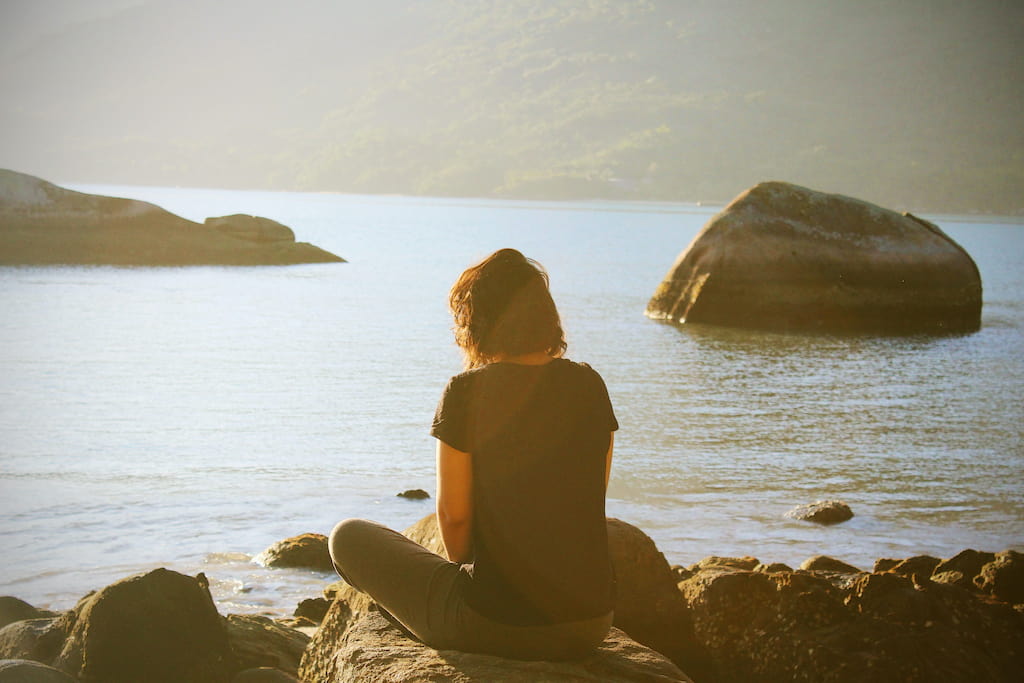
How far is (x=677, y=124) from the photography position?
18025cm

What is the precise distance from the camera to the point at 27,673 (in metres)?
4.25

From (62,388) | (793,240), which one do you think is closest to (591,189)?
(793,240)

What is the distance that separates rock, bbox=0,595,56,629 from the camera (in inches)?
226

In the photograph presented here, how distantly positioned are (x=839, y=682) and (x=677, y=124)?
181163 millimetres

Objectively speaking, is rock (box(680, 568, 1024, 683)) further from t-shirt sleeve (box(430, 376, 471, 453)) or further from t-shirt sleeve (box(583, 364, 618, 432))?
t-shirt sleeve (box(430, 376, 471, 453))

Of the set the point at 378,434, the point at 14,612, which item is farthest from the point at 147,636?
the point at 378,434

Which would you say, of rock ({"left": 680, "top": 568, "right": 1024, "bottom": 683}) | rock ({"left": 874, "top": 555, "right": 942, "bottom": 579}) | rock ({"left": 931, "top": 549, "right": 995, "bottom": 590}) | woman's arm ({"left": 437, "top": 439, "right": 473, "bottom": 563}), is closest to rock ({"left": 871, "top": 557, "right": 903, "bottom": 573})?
rock ({"left": 874, "top": 555, "right": 942, "bottom": 579})

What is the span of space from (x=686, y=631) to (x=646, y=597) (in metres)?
0.25

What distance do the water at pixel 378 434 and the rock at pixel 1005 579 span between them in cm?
235

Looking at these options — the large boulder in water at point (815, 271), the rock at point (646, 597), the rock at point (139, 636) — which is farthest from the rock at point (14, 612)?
the large boulder in water at point (815, 271)

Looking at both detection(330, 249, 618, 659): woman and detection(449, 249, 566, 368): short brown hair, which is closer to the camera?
detection(330, 249, 618, 659): woman

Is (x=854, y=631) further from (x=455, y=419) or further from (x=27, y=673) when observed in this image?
(x=27, y=673)

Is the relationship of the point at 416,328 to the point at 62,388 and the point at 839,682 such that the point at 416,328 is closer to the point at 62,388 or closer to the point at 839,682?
the point at 62,388

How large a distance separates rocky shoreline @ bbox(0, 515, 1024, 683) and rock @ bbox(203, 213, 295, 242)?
40024mm
